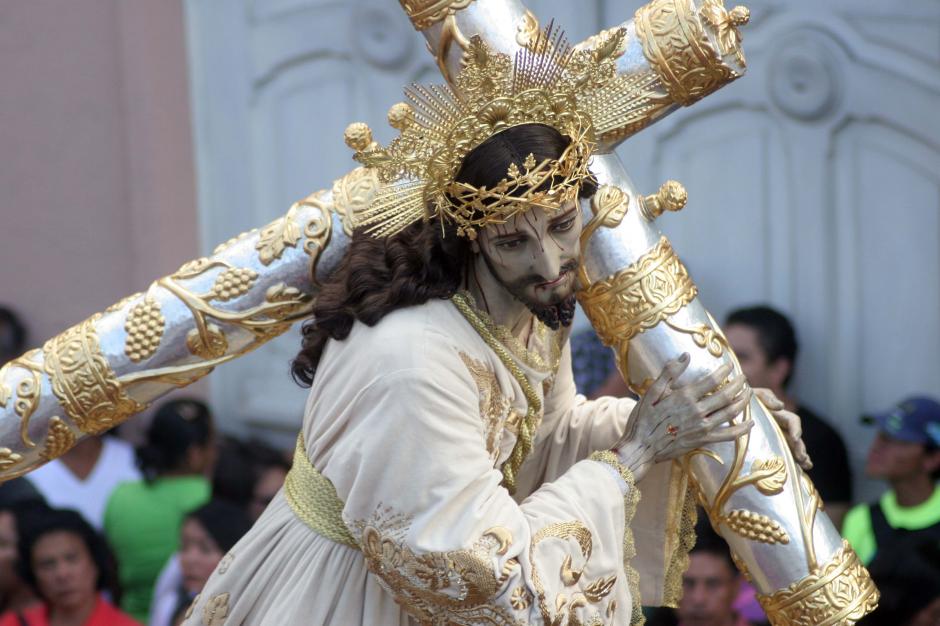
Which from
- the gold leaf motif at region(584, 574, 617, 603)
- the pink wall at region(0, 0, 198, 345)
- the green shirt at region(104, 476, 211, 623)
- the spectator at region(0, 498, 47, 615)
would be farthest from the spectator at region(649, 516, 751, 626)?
the pink wall at region(0, 0, 198, 345)

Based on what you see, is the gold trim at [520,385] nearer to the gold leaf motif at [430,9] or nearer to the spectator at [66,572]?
the gold leaf motif at [430,9]

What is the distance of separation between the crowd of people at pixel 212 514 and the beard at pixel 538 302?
1371 millimetres

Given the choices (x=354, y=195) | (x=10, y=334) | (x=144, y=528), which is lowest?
(x=144, y=528)

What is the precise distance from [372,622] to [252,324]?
670 millimetres

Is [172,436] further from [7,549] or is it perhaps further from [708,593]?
[708,593]

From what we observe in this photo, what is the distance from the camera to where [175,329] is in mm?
3258

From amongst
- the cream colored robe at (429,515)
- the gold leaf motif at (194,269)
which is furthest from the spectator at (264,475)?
the cream colored robe at (429,515)

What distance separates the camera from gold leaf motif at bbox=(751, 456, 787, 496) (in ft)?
10.3

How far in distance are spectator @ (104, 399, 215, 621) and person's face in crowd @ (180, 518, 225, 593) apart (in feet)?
1.27

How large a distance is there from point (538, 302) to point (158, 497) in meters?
2.82

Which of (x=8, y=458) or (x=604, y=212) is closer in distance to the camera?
(x=604, y=212)

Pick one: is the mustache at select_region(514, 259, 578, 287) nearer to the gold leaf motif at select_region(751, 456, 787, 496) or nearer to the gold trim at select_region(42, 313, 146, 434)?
the gold leaf motif at select_region(751, 456, 787, 496)

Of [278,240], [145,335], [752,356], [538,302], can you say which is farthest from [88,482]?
[538,302]

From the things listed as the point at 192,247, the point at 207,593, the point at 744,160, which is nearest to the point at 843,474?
the point at 744,160
